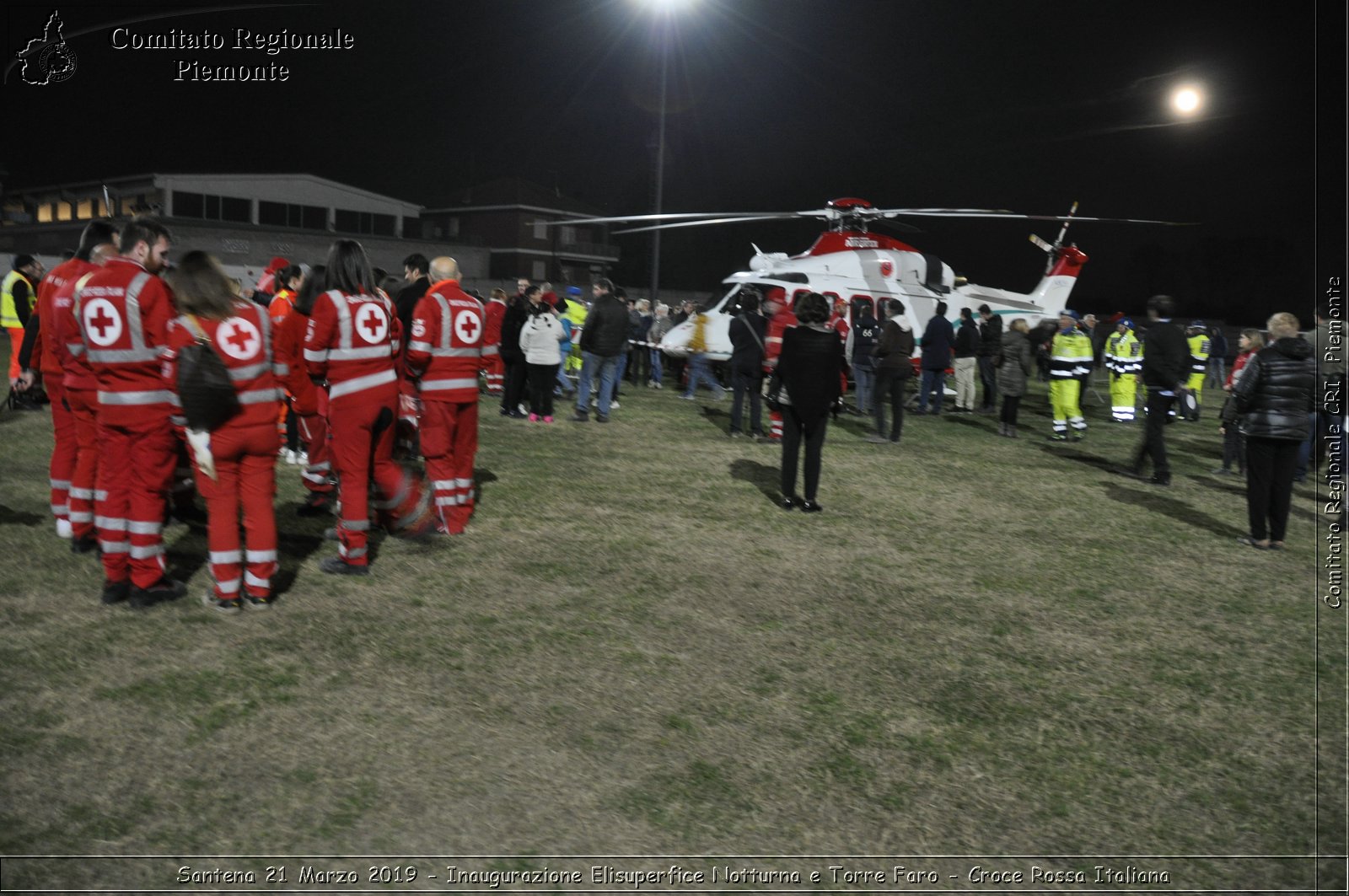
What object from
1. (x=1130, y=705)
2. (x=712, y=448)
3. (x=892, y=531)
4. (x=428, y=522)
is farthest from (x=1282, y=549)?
(x=428, y=522)

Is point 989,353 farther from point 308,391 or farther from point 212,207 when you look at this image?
point 212,207

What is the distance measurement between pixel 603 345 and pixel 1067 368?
7.05m

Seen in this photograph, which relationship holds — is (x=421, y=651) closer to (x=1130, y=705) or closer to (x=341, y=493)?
(x=341, y=493)

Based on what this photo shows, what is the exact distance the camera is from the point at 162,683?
4324 mm

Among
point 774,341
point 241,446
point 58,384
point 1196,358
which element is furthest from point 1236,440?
point 58,384

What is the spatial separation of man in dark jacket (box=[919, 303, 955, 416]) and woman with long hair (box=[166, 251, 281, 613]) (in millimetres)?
12310

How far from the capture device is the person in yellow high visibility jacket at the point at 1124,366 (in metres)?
14.3

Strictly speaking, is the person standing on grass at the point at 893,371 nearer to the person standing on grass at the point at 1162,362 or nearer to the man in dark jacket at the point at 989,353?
the person standing on grass at the point at 1162,362

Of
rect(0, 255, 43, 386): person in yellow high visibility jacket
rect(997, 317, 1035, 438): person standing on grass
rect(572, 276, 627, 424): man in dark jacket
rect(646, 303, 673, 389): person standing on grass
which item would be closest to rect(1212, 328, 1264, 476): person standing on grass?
rect(997, 317, 1035, 438): person standing on grass

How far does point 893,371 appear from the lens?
41.6 feet

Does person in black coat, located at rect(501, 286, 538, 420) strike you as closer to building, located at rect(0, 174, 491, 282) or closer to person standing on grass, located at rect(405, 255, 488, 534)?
person standing on grass, located at rect(405, 255, 488, 534)

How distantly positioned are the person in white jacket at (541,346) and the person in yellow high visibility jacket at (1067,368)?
7407 millimetres

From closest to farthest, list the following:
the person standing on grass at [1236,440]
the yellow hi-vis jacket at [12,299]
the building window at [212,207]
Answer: the yellow hi-vis jacket at [12,299] → the person standing on grass at [1236,440] → the building window at [212,207]

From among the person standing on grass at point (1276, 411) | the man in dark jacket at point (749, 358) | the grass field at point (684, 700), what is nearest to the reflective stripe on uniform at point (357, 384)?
the grass field at point (684, 700)
